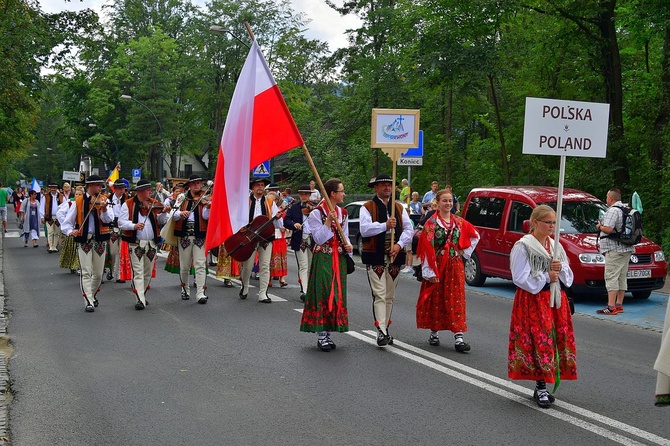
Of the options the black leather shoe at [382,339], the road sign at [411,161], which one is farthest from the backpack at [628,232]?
the road sign at [411,161]

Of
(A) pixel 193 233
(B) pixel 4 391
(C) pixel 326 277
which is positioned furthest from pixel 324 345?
(A) pixel 193 233

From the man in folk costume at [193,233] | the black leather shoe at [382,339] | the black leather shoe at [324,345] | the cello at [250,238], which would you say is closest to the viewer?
the black leather shoe at [324,345]

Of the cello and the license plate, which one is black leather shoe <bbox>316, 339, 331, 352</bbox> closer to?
the cello

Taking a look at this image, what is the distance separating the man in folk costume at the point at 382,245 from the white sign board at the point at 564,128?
171 centimetres

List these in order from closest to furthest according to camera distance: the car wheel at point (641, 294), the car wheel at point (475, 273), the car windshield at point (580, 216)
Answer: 1. the car wheel at point (641, 294)
2. the car windshield at point (580, 216)
3. the car wheel at point (475, 273)

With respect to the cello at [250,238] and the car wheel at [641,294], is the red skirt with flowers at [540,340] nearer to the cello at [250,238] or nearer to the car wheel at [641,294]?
the cello at [250,238]

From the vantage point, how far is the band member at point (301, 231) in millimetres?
12789

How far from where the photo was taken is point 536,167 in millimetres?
23203

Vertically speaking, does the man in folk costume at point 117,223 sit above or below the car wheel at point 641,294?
above

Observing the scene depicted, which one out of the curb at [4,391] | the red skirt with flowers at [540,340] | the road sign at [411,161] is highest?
the road sign at [411,161]

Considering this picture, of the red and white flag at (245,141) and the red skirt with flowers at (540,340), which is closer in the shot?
the red skirt with flowers at (540,340)

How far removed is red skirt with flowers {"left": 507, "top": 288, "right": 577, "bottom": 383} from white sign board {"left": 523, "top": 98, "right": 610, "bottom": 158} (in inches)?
70.2

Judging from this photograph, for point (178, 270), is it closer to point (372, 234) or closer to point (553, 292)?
point (372, 234)

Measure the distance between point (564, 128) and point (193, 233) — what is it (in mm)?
7138
